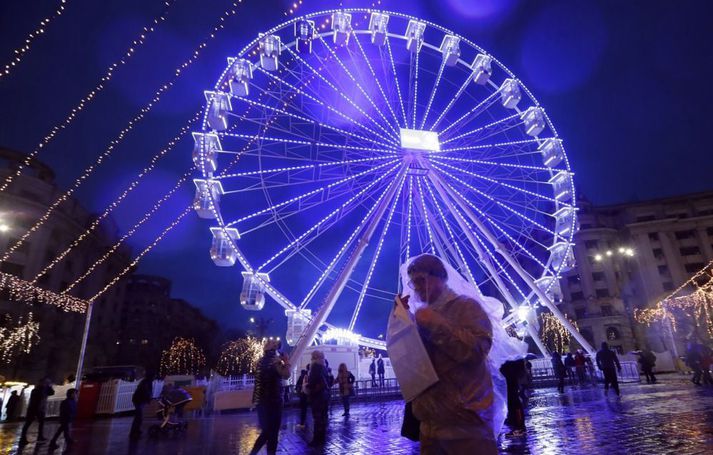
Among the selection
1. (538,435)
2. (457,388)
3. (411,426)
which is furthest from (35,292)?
(457,388)

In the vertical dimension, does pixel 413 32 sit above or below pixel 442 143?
above

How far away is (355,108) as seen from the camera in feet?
61.2

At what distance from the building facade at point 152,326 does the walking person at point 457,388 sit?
68.9 m

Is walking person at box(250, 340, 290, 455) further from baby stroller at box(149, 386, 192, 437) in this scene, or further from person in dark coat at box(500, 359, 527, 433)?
baby stroller at box(149, 386, 192, 437)

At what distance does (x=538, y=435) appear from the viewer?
764cm

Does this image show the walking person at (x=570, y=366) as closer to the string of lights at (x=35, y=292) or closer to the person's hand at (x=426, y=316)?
the person's hand at (x=426, y=316)

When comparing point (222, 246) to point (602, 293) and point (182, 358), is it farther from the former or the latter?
point (182, 358)

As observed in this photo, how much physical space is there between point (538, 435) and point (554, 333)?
5368cm

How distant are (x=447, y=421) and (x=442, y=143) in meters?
17.8

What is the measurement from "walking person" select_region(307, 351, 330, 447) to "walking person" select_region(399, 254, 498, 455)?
6782 mm

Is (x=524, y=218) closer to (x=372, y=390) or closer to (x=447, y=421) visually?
(x=372, y=390)

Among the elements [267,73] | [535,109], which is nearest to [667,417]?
[535,109]

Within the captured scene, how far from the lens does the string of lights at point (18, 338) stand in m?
31.2

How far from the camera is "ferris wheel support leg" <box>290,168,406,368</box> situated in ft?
52.5
